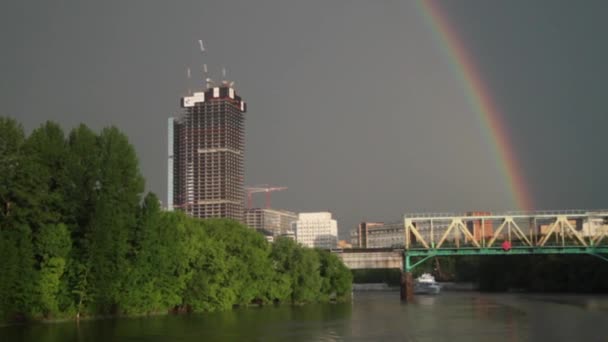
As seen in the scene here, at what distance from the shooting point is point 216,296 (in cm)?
10919

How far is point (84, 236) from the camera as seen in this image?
288 feet

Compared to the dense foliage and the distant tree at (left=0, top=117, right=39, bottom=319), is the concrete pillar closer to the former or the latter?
the dense foliage

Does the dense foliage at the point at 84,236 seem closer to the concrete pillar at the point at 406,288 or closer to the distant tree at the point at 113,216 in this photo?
the distant tree at the point at 113,216

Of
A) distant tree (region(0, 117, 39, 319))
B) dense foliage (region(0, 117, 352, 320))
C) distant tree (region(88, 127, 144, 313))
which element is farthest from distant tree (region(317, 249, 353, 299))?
distant tree (region(0, 117, 39, 319))

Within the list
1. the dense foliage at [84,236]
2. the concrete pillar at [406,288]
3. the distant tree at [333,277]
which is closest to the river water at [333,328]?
the dense foliage at [84,236]

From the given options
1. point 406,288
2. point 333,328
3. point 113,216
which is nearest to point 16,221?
point 113,216

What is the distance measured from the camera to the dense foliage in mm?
81562

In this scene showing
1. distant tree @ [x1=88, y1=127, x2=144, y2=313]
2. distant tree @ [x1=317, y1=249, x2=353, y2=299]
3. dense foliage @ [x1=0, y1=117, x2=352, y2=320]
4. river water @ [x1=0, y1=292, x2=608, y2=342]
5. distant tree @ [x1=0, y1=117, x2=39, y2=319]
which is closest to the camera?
river water @ [x1=0, y1=292, x2=608, y2=342]

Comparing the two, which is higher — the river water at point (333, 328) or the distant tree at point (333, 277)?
the distant tree at point (333, 277)

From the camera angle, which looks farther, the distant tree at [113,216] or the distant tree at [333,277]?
the distant tree at [333,277]

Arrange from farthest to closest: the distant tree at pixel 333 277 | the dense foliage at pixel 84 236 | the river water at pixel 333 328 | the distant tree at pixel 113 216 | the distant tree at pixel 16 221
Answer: the distant tree at pixel 333 277 → the distant tree at pixel 113 216 → the dense foliage at pixel 84 236 → the distant tree at pixel 16 221 → the river water at pixel 333 328

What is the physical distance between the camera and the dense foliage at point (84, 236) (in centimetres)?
8156

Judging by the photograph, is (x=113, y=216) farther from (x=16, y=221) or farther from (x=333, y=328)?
(x=333, y=328)

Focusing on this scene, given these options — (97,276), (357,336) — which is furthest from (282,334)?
(97,276)
